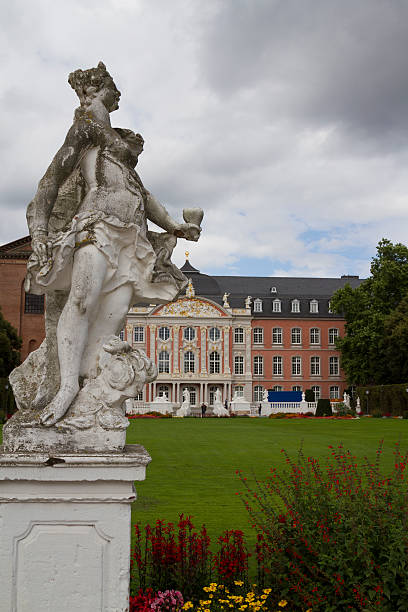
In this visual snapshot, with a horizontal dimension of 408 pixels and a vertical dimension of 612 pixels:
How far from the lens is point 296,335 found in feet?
213

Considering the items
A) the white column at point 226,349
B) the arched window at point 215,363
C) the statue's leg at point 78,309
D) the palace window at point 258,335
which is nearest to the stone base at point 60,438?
the statue's leg at point 78,309

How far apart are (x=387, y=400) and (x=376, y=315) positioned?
6.56 meters

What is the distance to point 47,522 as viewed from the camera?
3.01 m

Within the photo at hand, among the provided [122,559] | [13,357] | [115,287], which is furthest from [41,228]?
[13,357]

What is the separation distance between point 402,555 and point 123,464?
1915 mm

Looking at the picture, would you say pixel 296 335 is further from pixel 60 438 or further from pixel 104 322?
pixel 60 438

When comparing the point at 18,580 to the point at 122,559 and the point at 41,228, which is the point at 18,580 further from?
the point at 41,228

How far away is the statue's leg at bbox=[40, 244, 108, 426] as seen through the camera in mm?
3250

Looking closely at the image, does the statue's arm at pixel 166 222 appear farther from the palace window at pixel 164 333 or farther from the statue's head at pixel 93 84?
the palace window at pixel 164 333

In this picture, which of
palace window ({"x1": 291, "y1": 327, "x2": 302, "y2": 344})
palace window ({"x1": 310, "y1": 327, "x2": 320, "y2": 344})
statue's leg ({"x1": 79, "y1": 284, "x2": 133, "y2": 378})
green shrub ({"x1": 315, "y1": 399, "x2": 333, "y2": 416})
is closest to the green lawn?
statue's leg ({"x1": 79, "y1": 284, "x2": 133, "y2": 378})

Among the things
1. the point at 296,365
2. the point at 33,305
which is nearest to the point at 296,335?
the point at 296,365

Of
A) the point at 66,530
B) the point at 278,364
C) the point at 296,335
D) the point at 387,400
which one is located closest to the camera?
the point at 66,530

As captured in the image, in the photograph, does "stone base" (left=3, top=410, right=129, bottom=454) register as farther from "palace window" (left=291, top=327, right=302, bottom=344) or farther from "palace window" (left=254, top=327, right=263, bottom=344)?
"palace window" (left=291, top=327, right=302, bottom=344)

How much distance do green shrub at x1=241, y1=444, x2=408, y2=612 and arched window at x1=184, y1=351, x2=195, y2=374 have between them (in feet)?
189
